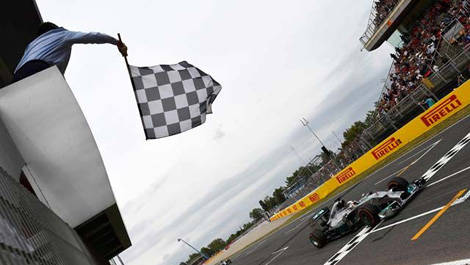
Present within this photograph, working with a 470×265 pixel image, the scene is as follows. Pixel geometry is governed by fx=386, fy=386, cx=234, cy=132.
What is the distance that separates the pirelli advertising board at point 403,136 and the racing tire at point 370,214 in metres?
6.78

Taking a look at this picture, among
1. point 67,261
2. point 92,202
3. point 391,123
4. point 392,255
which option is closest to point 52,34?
point 92,202

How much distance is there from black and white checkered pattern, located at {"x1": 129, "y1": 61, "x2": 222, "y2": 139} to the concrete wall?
2000mm

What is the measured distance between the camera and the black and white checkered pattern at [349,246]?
8.68 meters

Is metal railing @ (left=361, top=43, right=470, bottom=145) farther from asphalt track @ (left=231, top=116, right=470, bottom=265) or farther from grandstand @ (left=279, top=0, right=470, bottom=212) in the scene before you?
asphalt track @ (left=231, top=116, right=470, bottom=265)

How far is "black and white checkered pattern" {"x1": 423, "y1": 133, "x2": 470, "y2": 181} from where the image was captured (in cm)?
941

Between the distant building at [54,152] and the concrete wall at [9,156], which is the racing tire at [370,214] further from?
the concrete wall at [9,156]

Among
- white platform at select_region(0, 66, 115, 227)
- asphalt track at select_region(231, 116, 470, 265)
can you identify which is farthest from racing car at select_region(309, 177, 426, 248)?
white platform at select_region(0, 66, 115, 227)

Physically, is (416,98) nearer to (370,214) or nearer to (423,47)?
(423,47)

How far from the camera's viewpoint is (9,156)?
14.0 ft

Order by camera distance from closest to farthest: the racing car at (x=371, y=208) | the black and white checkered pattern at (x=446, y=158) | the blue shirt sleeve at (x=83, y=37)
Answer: the blue shirt sleeve at (x=83, y=37), the racing car at (x=371, y=208), the black and white checkered pattern at (x=446, y=158)

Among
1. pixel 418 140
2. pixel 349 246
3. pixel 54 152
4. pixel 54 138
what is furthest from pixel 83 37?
pixel 418 140

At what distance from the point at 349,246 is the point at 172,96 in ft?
18.4

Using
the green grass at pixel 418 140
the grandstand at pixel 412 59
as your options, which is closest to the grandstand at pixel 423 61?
the grandstand at pixel 412 59

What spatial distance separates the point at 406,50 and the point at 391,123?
37.5 ft
